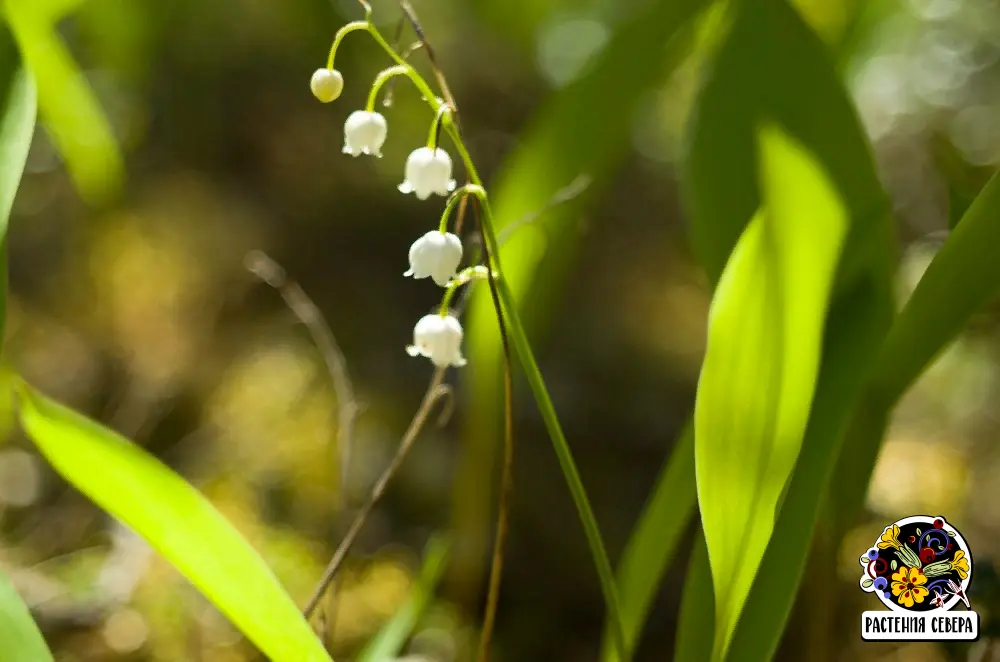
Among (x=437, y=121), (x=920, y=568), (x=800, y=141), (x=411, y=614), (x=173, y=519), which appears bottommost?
(x=411, y=614)

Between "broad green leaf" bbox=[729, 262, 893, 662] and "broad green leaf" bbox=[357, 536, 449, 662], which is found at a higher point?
"broad green leaf" bbox=[729, 262, 893, 662]

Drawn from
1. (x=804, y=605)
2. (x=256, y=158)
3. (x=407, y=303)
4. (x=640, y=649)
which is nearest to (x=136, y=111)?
(x=256, y=158)

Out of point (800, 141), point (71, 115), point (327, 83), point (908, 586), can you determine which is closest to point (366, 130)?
point (327, 83)

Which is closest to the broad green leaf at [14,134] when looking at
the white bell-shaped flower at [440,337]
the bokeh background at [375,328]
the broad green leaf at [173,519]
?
the broad green leaf at [173,519]

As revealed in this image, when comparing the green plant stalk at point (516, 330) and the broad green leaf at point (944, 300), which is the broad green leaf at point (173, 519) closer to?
the green plant stalk at point (516, 330)

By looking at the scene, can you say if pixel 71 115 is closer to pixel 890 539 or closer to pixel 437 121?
pixel 437 121

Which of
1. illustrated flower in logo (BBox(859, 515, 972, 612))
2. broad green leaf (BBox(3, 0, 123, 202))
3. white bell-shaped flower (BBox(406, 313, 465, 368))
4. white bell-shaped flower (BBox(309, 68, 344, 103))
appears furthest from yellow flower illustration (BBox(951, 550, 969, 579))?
broad green leaf (BBox(3, 0, 123, 202))

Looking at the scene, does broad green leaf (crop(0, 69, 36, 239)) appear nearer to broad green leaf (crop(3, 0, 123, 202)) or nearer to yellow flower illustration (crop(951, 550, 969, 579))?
broad green leaf (crop(3, 0, 123, 202))
